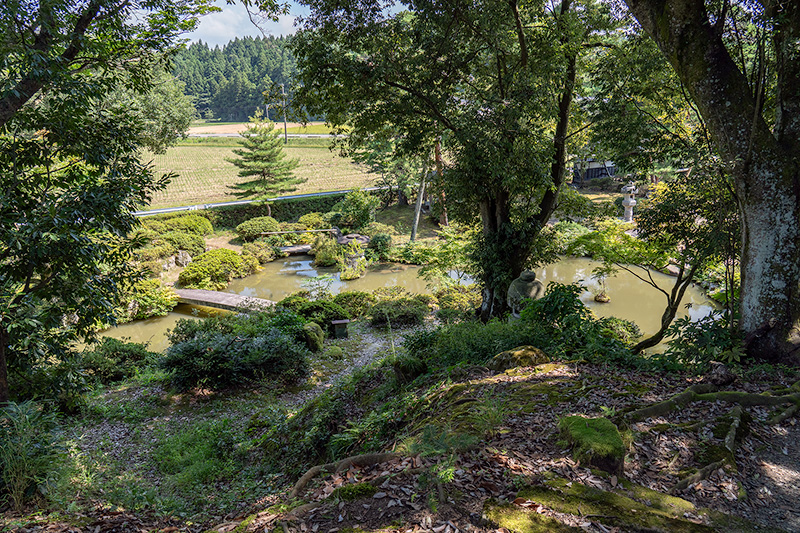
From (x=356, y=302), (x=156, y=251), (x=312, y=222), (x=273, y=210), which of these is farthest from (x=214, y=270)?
(x=273, y=210)

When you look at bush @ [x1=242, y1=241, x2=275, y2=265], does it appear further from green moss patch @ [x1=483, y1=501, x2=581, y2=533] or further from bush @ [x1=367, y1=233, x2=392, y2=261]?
green moss patch @ [x1=483, y1=501, x2=581, y2=533]

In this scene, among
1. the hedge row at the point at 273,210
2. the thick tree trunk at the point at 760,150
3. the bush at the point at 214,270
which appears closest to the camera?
the thick tree trunk at the point at 760,150

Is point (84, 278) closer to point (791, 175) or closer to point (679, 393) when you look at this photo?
point (679, 393)

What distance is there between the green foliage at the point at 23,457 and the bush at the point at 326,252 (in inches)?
637

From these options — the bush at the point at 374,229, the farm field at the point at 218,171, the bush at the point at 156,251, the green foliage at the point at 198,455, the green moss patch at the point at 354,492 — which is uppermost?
the farm field at the point at 218,171

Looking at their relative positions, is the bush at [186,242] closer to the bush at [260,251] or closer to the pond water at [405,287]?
the bush at [260,251]

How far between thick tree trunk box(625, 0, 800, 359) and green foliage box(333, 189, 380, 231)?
1988 centimetres

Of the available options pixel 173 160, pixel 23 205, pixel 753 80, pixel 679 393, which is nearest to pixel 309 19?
pixel 23 205

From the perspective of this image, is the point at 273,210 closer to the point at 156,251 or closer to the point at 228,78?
the point at 156,251

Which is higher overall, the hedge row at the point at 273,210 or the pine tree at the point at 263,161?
the pine tree at the point at 263,161

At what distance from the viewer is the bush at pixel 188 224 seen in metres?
20.7

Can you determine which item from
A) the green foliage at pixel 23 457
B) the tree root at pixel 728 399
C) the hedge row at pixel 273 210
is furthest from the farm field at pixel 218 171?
the tree root at pixel 728 399

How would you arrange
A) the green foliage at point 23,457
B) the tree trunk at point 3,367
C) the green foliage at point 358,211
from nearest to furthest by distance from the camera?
the green foliage at point 23,457 → the tree trunk at point 3,367 → the green foliage at point 358,211

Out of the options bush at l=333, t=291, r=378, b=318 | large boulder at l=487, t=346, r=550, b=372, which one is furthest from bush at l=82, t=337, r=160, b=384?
large boulder at l=487, t=346, r=550, b=372
